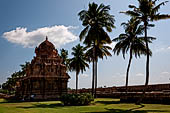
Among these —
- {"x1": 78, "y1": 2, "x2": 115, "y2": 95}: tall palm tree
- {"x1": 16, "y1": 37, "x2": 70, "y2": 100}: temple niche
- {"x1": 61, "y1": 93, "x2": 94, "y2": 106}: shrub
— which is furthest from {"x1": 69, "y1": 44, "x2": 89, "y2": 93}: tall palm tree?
{"x1": 61, "y1": 93, "x2": 94, "y2": 106}: shrub

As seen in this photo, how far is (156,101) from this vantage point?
22.1 meters

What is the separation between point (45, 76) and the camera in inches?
1672

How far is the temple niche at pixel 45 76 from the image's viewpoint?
42031 mm

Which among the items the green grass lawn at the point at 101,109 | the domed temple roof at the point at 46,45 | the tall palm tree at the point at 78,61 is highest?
the domed temple roof at the point at 46,45

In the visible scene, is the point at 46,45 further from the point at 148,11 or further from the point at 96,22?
the point at 148,11

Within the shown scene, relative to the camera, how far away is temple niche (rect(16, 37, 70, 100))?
4203 centimetres

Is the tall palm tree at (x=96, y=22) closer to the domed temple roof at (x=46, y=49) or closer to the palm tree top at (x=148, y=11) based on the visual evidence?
the palm tree top at (x=148, y=11)

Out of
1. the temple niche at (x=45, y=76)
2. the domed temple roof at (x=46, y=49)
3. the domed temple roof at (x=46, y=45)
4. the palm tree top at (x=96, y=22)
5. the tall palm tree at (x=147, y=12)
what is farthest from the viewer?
the domed temple roof at (x=46, y=45)

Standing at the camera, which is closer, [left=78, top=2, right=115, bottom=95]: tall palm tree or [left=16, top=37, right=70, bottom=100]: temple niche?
[left=78, top=2, right=115, bottom=95]: tall palm tree

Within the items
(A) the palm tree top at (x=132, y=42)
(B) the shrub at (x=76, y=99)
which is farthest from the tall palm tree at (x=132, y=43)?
(B) the shrub at (x=76, y=99)

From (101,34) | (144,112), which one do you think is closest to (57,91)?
(101,34)

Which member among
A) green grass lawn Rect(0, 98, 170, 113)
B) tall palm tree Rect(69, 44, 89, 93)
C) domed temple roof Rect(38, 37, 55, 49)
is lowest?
green grass lawn Rect(0, 98, 170, 113)

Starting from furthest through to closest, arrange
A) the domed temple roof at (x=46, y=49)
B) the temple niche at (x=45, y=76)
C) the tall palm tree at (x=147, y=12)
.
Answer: the domed temple roof at (x=46, y=49)
the temple niche at (x=45, y=76)
the tall palm tree at (x=147, y=12)

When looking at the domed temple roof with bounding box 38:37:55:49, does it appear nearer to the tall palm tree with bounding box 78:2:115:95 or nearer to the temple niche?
the temple niche
